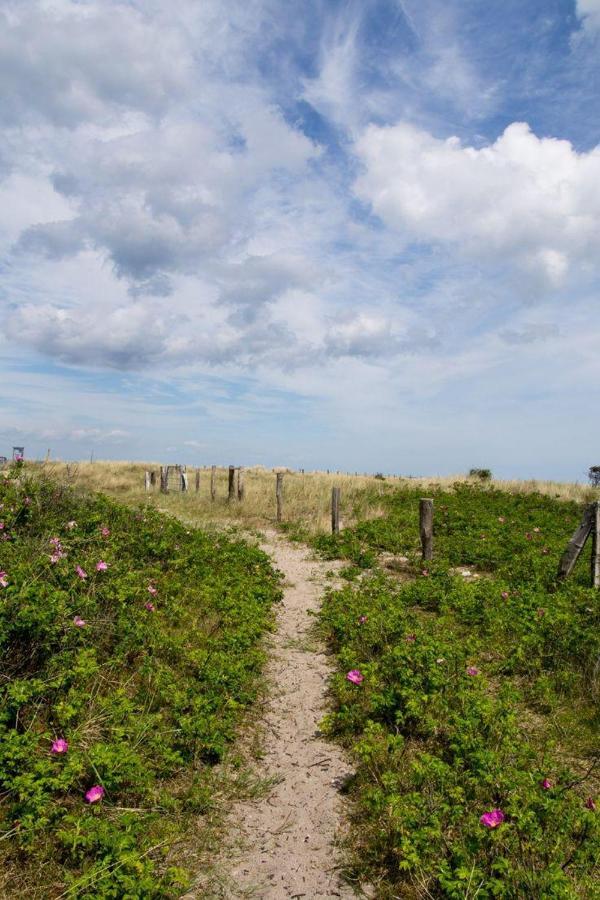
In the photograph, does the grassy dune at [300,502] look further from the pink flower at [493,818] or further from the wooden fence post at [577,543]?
the pink flower at [493,818]

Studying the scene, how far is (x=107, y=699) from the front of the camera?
501 cm

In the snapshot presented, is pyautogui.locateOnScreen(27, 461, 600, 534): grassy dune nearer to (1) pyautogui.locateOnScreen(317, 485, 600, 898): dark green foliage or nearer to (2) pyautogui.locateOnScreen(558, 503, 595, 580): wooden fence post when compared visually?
(1) pyautogui.locateOnScreen(317, 485, 600, 898): dark green foliage

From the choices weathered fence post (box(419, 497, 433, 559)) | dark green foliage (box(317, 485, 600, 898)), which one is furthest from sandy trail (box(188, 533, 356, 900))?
weathered fence post (box(419, 497, 433, 559))

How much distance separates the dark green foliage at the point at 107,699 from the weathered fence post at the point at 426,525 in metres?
5.24

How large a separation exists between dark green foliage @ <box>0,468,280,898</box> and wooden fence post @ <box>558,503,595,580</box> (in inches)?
239

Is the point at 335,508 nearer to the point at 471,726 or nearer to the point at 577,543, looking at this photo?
the point at 577,543

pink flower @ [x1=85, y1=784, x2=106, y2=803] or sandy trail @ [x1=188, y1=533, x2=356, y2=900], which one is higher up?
pink flower @ [x1=85, y1=784, x2=106, y2=803]

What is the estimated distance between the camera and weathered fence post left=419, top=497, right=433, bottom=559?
494 inches

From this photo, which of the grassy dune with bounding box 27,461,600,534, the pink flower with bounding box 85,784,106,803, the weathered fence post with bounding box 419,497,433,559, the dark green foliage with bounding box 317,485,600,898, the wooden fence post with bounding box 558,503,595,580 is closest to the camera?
the dark green foliage with bounding box 317,485,600,898

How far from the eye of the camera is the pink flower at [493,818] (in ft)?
11.6

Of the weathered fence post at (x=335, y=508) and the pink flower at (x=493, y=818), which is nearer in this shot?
the pink flower at (x=493, y=818)

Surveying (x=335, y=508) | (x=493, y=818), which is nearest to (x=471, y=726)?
(x=493, y=818)

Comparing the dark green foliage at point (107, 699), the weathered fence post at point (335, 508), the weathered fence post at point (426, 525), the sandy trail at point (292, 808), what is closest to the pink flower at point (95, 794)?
the dark green foliage at point (107, 699)

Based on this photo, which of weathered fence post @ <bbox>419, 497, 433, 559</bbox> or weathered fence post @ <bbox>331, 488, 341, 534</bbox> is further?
weathered fence post @ <bbox>331, 488, 341, 534</bbox>
